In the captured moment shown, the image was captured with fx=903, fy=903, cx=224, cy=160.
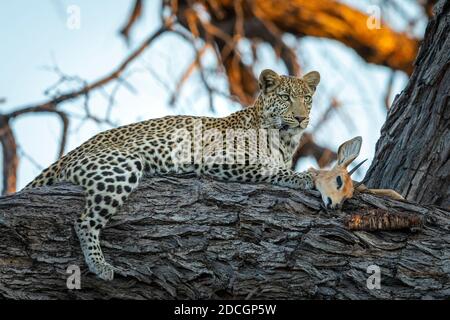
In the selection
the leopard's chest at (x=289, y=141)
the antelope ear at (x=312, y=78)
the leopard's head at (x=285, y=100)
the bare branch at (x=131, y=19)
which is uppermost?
the bare branch at (x=131, y=19)

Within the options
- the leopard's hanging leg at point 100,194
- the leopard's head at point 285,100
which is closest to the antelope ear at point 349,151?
the leopard's head at point 285,100

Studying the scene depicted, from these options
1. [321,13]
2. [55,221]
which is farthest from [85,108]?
[321,13]

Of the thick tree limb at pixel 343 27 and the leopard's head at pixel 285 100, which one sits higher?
the thick tree limb at pixel 343 27

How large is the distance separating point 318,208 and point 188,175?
1595 mm

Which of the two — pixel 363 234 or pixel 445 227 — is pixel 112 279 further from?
pixel 445 227

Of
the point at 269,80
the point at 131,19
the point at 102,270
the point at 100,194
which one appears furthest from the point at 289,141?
the point at 131,19

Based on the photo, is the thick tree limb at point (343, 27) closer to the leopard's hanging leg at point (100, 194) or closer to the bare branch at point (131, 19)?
the bare branch at point (131, 19)

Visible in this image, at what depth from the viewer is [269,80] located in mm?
10234

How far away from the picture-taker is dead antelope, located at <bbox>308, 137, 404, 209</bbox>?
7.98 meters

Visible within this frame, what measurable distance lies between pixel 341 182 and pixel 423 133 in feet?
5.00

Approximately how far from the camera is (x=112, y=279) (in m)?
7.48

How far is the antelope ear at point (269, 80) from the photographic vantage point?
10.2 metres

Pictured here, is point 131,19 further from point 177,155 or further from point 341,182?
point 341,182
